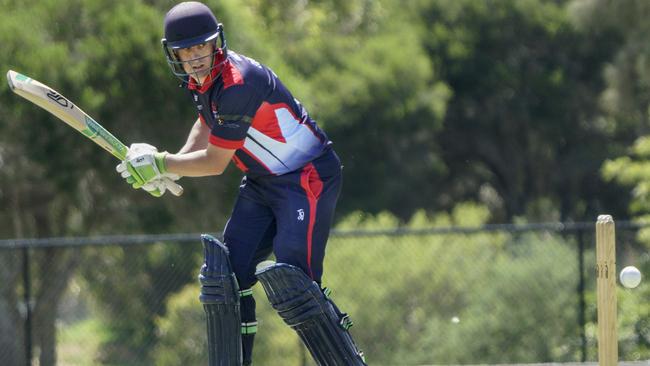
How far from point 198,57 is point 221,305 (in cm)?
106

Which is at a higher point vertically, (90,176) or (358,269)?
(90,176)

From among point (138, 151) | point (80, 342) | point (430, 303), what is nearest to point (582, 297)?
point (430, 303)

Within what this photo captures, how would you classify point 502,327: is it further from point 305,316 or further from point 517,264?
point 305,316

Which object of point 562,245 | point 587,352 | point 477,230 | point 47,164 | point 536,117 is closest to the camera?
point 477,230

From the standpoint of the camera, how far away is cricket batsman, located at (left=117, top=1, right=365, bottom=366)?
4.78 m

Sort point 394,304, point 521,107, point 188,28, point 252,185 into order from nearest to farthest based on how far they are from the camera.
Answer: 1. point 188,28
2. point 252,185
3. point 394,304
4. point 521,107

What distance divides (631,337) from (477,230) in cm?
216

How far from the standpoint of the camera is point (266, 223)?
521cm

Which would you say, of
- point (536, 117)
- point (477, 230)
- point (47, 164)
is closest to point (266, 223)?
point (477, 230)

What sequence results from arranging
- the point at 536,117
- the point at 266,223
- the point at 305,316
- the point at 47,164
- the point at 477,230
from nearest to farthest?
the point at 305,316, the point at 266,223, the point at 477,230, the point at 47,164, the point at 536,117

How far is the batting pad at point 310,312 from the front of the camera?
4.74 m

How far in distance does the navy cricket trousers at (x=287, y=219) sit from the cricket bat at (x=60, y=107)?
350 millimetres

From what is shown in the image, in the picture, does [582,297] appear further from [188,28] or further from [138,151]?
[188,28]

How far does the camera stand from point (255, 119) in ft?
16.3
